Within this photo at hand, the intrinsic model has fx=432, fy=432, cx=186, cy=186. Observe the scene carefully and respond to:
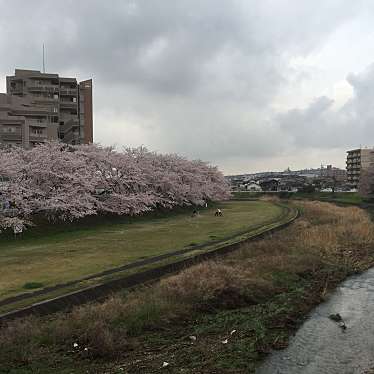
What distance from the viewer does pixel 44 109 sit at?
63.8 meters

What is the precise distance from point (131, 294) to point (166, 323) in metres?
2.04

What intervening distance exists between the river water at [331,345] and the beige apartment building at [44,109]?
50.9m

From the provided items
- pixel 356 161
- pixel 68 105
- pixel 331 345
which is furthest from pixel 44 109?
pixel 356 161

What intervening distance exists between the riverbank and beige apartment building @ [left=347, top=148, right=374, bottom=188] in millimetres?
110439

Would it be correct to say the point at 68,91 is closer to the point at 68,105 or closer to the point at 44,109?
the point at 68,105

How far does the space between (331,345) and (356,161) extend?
124 metres

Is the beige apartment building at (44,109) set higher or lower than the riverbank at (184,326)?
higher

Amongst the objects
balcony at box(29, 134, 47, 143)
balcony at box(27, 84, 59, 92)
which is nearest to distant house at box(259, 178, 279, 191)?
balcony at box(27, 84, 59, 92)

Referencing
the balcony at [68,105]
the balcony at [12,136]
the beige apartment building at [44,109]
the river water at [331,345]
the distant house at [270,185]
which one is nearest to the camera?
the river water at [331,345]

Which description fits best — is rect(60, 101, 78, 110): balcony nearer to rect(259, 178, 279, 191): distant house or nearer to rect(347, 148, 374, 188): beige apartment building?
rect(259, 178, 279, 191): distant house

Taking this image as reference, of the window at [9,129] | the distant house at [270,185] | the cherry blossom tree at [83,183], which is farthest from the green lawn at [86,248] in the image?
the distant house at [270,185]

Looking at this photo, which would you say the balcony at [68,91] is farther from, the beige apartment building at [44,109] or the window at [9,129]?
the window at [9,129]

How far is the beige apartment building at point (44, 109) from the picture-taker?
187 feet

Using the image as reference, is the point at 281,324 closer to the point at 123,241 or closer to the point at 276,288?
the point at 276,288
